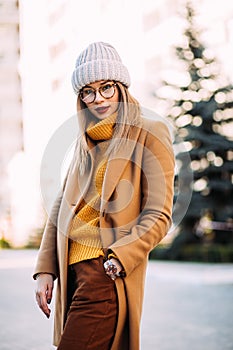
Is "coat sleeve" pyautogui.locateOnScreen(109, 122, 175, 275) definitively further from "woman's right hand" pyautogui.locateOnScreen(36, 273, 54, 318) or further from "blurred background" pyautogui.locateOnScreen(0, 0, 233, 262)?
"woman's right hand" pyautogui.locateOnScreen(36, 273, 54, 318)

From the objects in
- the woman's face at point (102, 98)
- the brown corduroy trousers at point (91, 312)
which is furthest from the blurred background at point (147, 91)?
the brown corduroy trousers at point (91, 312)

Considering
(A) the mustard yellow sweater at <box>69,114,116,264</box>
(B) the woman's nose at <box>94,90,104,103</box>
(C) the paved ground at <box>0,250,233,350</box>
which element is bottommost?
(C) the paved ground at <box>0,250,233,350</box>

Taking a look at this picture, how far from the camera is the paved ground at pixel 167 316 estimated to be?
5.10m

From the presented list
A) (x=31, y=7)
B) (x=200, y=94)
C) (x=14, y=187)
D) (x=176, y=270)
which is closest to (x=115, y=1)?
(x=31, y=7)

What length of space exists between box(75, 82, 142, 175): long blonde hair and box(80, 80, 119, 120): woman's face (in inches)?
0.8

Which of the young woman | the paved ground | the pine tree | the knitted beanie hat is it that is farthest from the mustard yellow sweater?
the pine tree

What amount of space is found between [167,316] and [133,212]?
5.05m

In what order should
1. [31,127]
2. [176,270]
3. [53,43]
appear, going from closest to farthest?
[176,270]
[31,127]
[53,43]

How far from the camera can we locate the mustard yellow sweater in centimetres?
185

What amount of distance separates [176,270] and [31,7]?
103 feet

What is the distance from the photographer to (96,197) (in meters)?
1.91

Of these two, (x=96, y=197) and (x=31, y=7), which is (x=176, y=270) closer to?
(x=96, y=197)

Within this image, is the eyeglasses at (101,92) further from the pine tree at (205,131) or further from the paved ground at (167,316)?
the pine tree at (205,131)

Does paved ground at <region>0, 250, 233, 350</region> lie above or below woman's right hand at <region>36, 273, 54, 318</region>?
below
